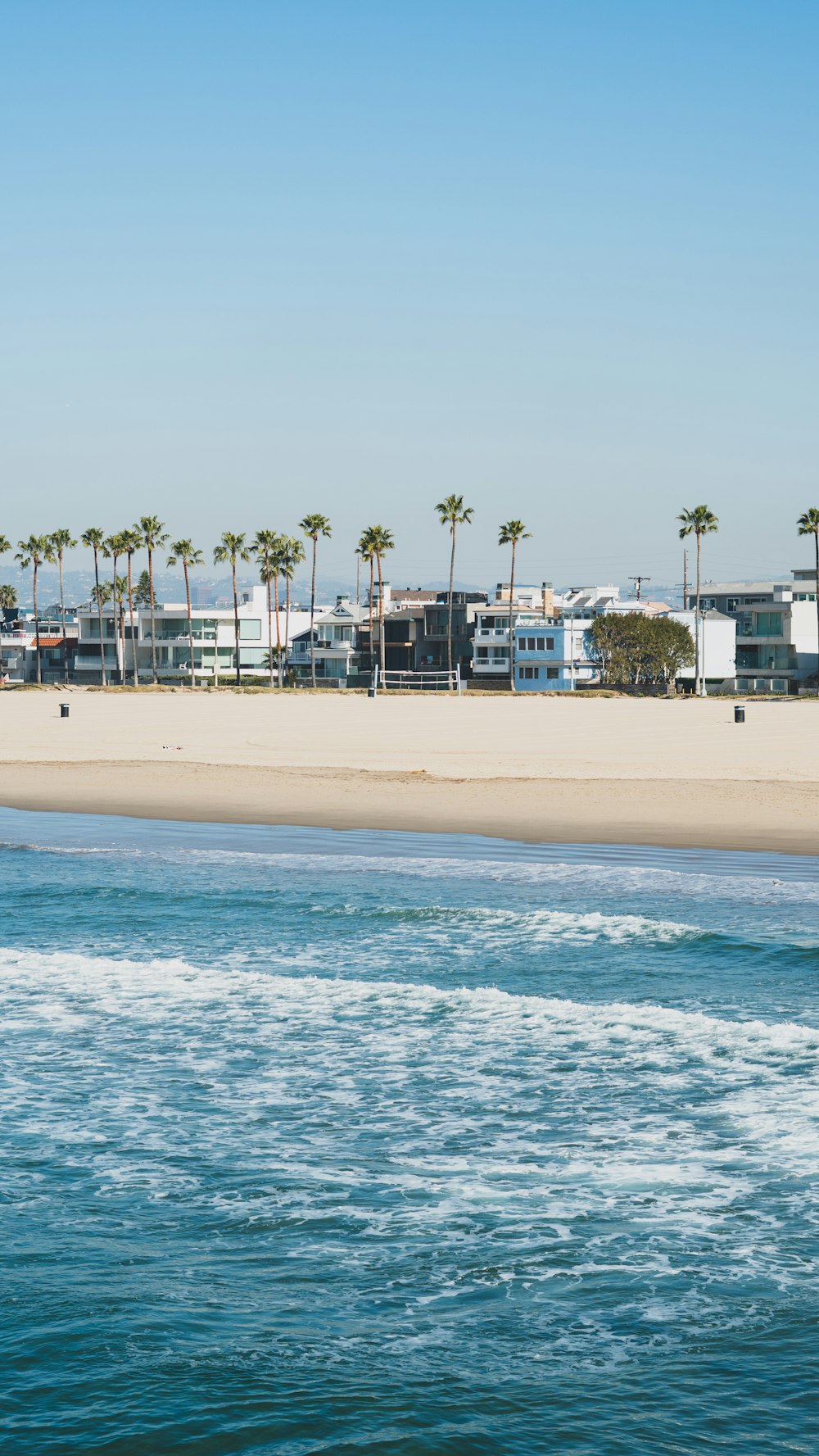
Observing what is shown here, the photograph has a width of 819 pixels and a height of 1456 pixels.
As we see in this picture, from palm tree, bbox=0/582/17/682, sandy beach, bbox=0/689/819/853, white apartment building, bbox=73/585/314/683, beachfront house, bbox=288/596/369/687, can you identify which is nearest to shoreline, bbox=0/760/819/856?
sandy beach, bbox=0/689/819/853

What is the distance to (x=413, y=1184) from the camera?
9492 millimetres

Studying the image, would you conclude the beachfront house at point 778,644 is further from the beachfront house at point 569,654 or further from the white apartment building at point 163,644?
the white apartment building at point 163,644

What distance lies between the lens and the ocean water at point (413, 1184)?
22.1ft

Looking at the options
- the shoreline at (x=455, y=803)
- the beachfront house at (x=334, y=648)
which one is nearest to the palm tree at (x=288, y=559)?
the beachfront house at (x=334, y=648)

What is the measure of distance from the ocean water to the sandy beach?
31.2ft

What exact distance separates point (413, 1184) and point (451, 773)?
92.6ft

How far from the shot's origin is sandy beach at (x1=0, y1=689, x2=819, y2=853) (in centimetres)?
2847

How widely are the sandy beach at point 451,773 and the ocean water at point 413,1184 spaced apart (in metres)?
9.50

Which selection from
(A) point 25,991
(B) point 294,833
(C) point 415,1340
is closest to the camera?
(C) point 415,1340

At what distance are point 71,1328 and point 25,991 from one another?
7.88m

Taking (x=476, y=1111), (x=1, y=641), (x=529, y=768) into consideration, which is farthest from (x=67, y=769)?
(x=1, y=641)

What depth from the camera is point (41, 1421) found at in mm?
6531

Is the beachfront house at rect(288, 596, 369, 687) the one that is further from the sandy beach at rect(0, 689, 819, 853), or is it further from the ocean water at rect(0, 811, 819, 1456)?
the ocean water at rect(0, 811, 819, 1456)

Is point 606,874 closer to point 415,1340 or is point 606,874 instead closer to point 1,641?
point 415,1340
